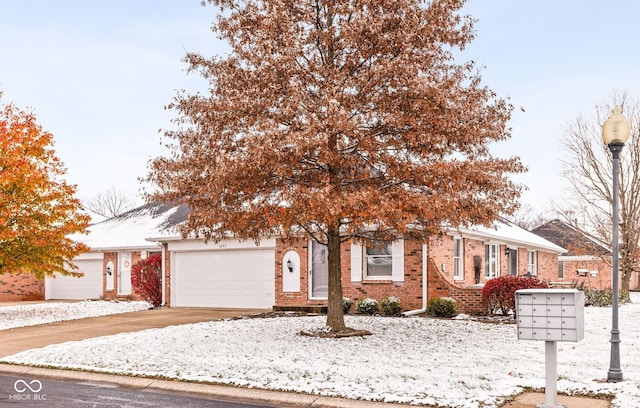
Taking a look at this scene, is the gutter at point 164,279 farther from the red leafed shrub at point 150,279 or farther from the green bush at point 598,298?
the green bush at point 598,298

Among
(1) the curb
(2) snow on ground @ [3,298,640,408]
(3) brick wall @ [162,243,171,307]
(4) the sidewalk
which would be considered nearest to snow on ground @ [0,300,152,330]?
(3) brick wall @ [162,243,171,307]

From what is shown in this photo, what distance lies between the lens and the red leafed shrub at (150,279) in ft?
83.2

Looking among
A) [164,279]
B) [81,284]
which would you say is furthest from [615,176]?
[81,284]

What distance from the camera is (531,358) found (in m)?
11.0

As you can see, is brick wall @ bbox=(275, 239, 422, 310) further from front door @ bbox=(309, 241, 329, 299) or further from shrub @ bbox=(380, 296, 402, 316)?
shrub @ bbox=(380, 296, 402, 316)

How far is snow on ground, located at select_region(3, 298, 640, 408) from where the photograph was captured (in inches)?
341

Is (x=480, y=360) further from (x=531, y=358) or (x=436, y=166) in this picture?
(x=436, y=166)

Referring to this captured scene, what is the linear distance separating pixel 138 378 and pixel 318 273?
12.0 m

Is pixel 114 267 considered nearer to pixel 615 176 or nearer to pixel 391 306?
pixel 391 306

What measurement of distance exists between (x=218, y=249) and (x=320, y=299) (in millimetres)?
4544

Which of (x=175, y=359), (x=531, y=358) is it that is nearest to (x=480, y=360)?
(x=531, y=358)

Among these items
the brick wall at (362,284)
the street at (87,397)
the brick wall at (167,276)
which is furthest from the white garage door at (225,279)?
the street at (87,397)

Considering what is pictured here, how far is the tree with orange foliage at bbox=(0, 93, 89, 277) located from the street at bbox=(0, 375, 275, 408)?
1122cm

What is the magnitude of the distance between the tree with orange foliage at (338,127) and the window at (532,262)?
1917 centimetres
